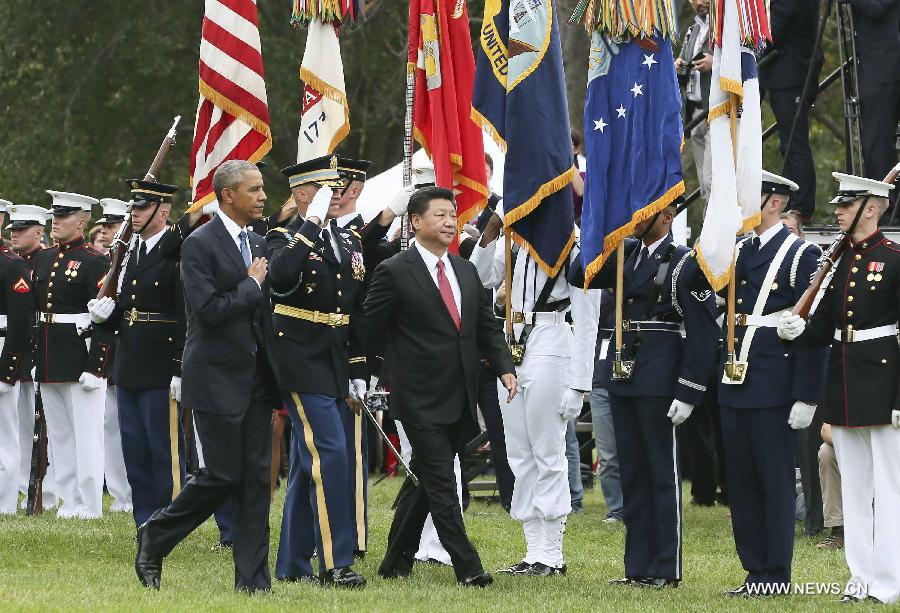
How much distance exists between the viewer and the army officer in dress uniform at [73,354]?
13.2 m

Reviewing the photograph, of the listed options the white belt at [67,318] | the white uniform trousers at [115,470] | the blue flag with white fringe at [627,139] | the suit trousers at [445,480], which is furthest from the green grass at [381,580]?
the blue flag with white fringe at [627,139]

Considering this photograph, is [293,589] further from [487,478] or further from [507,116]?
[487,478]

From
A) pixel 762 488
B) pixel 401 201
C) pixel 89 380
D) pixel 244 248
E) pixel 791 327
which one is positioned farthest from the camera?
pixel 89 380

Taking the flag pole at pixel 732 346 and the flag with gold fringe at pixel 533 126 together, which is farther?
the flag with gold fringe at pixel 533 126

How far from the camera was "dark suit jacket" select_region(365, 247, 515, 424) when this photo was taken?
30.6ft

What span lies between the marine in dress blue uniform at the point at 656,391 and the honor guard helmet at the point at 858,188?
0.94m

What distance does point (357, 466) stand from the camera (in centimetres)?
1026

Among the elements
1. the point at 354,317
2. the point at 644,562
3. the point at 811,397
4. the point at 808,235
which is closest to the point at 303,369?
the point at 354,317

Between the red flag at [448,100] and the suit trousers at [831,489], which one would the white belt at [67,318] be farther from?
the suit trousers at [831,489]

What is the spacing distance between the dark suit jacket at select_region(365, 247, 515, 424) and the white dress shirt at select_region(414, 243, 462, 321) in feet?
0.10

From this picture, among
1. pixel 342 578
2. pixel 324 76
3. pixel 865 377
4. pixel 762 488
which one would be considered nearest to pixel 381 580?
pixel 342 578

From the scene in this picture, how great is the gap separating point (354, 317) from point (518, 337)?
3.47 ft

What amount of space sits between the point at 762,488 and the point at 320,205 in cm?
306

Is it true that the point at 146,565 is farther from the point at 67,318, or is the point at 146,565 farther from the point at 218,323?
the point at 67,318
